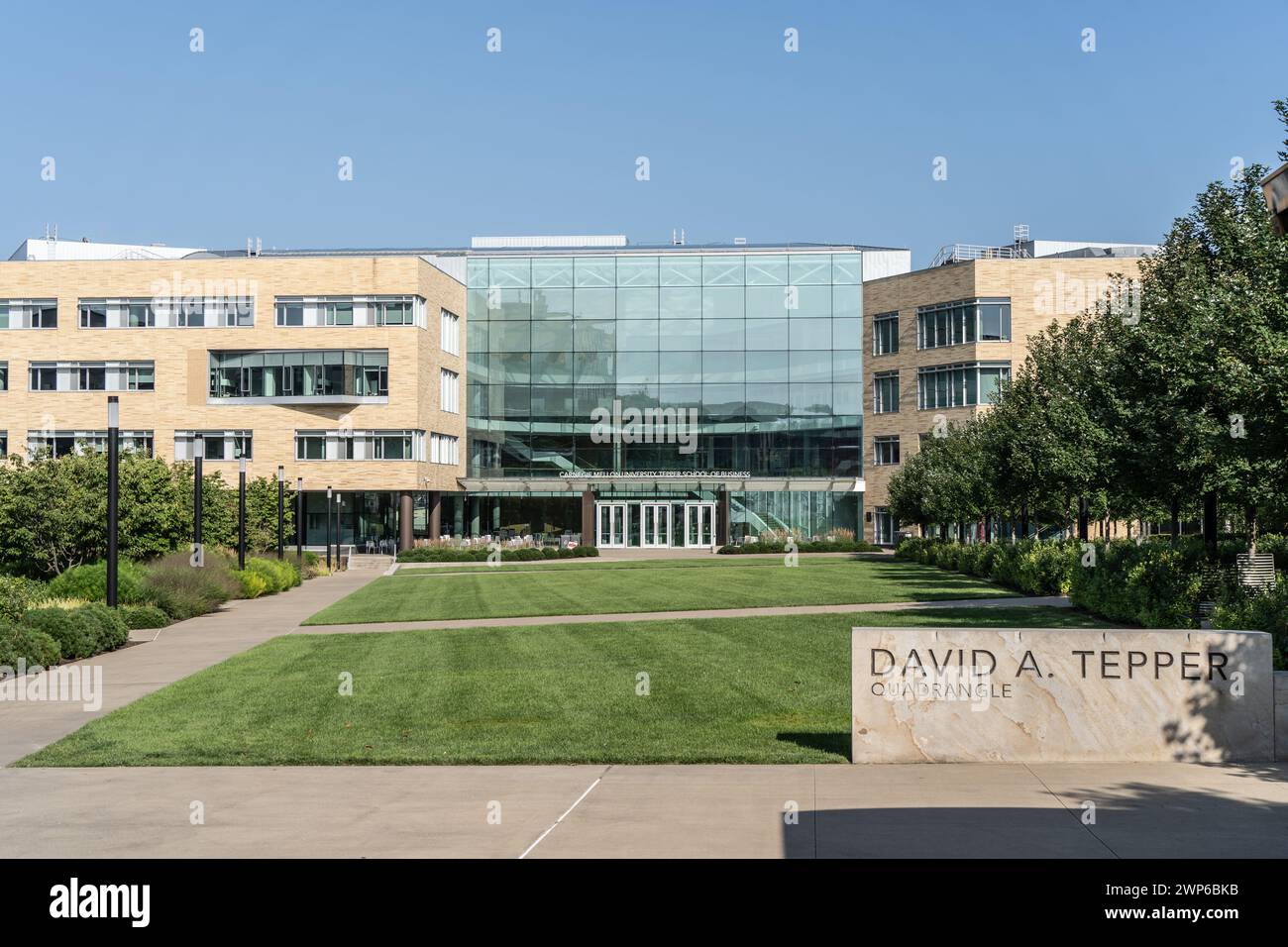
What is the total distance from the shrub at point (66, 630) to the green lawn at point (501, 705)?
2.66 meters

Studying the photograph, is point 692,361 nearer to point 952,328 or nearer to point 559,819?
point 952,328

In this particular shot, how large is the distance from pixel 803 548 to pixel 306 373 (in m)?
26.6

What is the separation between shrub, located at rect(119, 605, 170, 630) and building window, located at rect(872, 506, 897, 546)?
50.7 metres

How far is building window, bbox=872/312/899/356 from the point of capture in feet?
235

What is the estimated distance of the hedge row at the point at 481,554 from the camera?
61.6 m

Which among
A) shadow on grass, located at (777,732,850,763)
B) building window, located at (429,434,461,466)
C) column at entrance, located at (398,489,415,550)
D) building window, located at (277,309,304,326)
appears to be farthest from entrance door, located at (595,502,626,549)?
shadow on grass, located at (777,732,850,763)

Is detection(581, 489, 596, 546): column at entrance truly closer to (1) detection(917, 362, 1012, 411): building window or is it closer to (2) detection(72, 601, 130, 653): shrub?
(1) detection(917, 362, 1012, 411): building window

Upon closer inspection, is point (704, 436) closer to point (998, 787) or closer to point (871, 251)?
point (871, 251)

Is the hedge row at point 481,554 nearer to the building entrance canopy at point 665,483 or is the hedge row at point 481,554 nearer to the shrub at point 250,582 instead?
the building entrance canopy at point 665,483

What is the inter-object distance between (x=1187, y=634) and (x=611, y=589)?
2601 centimetres

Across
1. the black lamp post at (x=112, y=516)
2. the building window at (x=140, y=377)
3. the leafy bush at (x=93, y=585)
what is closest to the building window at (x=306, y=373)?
the building window at (x=140, y=377)

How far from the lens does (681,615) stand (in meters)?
27.2
